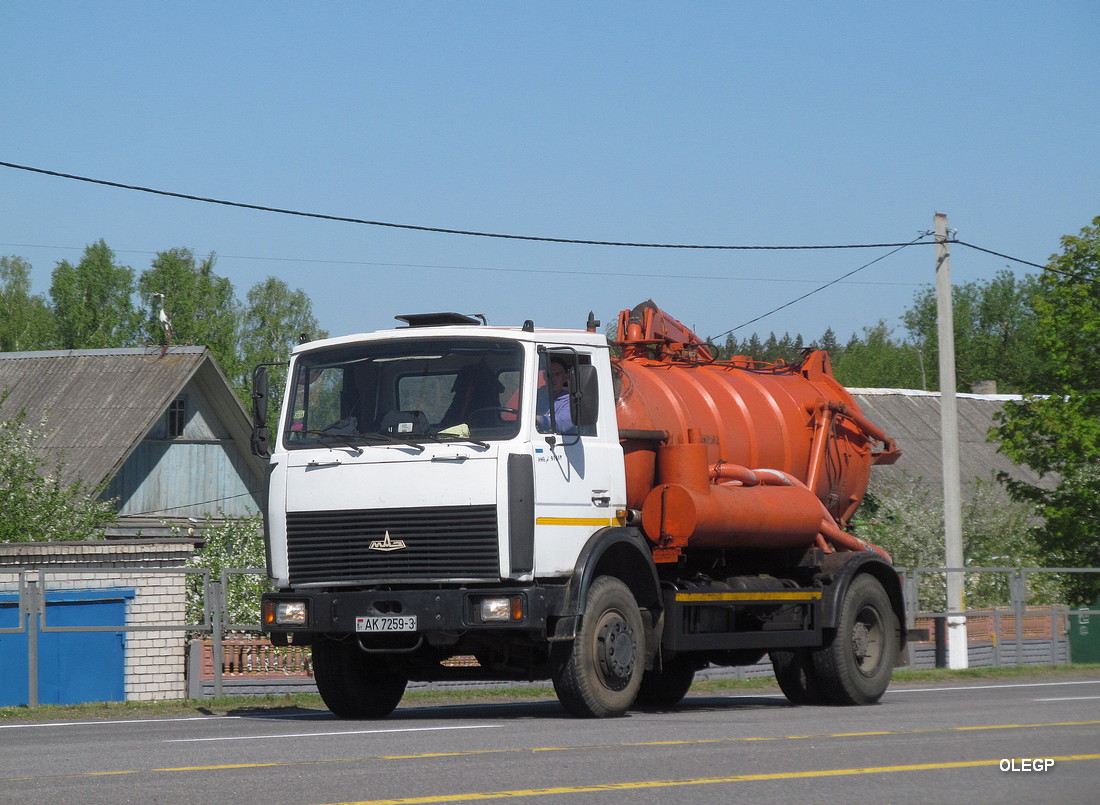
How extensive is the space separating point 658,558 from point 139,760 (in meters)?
5.27

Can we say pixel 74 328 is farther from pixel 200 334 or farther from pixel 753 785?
pixel 753 785

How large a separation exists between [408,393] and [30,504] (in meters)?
19.9

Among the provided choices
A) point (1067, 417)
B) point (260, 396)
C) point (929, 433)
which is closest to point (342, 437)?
point (260, 396)

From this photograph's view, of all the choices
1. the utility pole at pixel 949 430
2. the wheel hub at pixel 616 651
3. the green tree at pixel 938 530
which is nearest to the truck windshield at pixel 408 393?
the wheel hub at pixel 616 651

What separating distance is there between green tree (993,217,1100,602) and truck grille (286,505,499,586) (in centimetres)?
3016

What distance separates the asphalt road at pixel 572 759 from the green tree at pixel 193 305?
216ft

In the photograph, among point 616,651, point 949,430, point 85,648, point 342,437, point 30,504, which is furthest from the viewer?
point 30,504

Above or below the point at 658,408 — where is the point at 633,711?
below

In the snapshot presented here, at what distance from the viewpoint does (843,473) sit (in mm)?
16234

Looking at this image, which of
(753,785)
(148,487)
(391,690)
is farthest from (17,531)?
(753,785)

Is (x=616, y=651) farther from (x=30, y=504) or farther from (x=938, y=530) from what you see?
(x=938, y=530)

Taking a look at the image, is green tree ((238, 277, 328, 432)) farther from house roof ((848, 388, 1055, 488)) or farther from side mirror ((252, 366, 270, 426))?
side mirror ((252, 366, 270, 426))

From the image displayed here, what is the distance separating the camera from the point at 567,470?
12.1 metres

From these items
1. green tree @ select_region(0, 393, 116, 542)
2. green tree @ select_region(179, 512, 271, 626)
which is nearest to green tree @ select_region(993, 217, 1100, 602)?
green tree @ select_region(179, 512, 271, 626)
